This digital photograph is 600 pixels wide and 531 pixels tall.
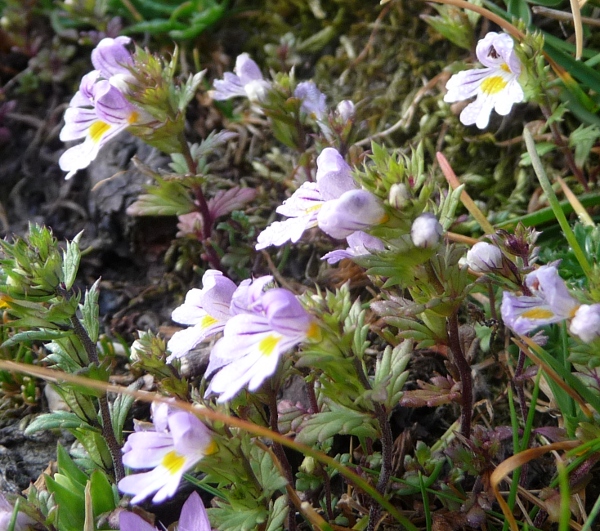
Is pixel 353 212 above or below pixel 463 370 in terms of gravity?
above

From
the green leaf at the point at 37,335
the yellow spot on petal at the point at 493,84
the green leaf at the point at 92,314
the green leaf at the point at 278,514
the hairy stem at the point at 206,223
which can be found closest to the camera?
the green leaf at the point at 278,514

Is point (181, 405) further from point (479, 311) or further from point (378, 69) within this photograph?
point (378, 69)

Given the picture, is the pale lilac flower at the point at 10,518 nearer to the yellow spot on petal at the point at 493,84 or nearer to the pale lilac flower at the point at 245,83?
the pale lilac flower at the point at 245,83

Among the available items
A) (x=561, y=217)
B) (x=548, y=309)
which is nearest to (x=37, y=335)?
(x=548, y=309)

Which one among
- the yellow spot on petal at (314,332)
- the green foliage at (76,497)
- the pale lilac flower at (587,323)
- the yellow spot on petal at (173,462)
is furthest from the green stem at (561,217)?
the green foliage at (76,497)

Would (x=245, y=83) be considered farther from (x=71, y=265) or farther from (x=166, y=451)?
(x=166, y=451)

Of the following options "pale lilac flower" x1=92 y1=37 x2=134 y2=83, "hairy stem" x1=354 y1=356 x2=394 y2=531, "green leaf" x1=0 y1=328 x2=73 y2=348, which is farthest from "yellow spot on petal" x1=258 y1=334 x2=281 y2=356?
"pale lilac flower" x1=92 y1=37 x2=134 y2=83

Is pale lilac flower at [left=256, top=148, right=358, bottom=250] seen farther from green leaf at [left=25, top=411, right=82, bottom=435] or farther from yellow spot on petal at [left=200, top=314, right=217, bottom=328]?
green leaf at [left=25, top=411, right=82, bottom=435]
